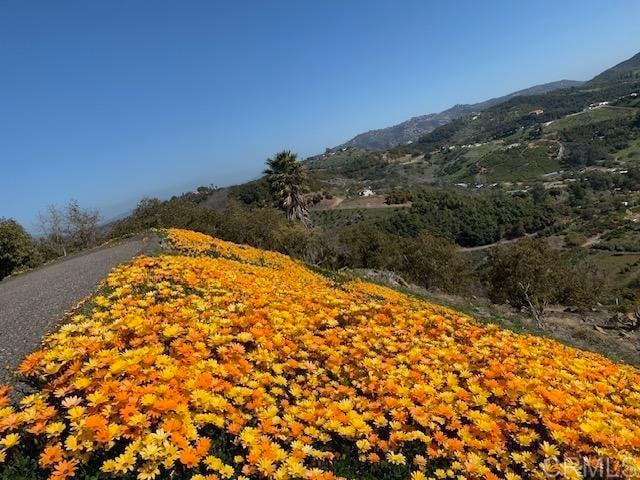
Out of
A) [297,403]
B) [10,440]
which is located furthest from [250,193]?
[10,440]

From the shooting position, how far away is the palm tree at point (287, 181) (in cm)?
4897

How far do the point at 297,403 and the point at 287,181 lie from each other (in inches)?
1775

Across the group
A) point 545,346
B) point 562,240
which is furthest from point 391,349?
point 562,240

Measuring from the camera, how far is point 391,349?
6.90 m

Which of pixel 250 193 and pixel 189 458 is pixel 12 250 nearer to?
pixel 189 458

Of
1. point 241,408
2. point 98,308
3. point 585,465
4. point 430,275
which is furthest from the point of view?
point 430,275

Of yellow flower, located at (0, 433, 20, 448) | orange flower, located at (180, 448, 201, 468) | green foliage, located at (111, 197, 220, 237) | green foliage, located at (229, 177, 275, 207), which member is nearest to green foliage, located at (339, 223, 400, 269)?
green foliage, located at (111, 197, 220, 237)

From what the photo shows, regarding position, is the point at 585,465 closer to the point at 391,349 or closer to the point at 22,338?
the point at 391,349

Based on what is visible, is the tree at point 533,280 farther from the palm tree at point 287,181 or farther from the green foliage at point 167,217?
the green foliage at point 167,217

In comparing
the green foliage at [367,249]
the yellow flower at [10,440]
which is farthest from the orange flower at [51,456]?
the green foliage at [367,249]

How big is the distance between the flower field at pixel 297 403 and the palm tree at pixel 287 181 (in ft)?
138

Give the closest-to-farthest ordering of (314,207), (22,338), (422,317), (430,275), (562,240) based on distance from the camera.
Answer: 1. (422,317)
2. (22,338)
3. (430,275)
4. (562,240)
5. (314,207)

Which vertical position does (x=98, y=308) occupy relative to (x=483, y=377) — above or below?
above

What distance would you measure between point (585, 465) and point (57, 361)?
5924 millimetres
